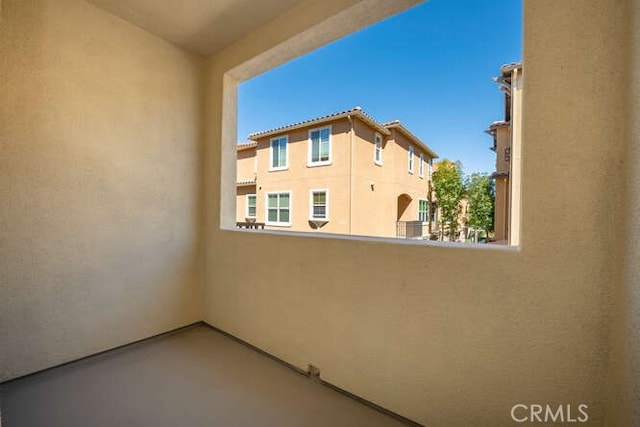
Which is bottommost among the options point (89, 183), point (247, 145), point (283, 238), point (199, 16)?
point (283, 238)

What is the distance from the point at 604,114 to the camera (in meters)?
1.00

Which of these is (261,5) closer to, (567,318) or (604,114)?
(604,114)

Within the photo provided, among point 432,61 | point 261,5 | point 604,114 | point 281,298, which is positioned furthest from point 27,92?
point 432,61

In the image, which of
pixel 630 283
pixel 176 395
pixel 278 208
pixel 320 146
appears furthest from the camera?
pixel 278 208

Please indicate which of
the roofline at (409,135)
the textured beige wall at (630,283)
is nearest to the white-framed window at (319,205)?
the roofline at (409,135)

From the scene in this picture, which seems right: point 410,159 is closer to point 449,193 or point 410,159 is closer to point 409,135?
point 409,135

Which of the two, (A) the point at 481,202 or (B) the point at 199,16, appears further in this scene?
(A) the point at 481,202

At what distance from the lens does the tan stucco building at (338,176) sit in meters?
8.43

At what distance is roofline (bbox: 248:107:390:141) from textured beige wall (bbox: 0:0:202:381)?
226 inches

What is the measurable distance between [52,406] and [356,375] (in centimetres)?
179

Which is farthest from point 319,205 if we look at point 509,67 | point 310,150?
point 509,67

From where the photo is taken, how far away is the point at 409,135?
9.62 meters

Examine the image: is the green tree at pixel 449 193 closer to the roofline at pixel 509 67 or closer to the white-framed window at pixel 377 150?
the white-framed window at pixel 377 150

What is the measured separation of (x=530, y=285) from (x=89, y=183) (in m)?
2.86
